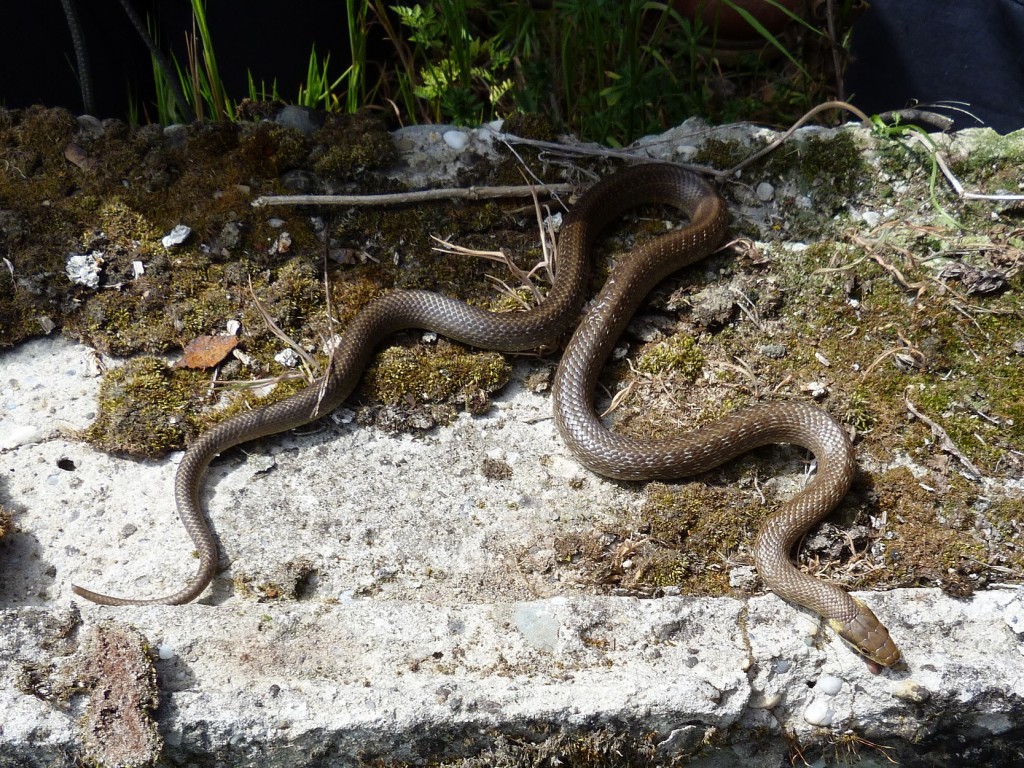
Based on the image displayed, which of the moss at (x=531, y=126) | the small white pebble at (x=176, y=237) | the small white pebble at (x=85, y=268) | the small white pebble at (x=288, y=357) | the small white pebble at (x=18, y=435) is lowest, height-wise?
the small white pebble at (x=18, y=435)

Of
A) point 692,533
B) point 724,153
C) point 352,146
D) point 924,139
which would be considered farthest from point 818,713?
point 352,146

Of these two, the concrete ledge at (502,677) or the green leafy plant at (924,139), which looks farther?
the green leafy plant at (924,139)

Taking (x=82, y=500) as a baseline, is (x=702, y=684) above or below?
below

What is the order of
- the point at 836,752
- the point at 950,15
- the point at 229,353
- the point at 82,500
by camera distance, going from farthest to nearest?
1. the point at 950,15
2. the point at 229,353
3. the point at 82,500
4. the point at 836,752

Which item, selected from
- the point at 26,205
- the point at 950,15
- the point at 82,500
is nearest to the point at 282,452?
the point at 82,500

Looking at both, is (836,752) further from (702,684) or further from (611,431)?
(611,431)

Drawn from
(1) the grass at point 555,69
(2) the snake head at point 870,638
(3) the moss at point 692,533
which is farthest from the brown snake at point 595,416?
(1) the grass at point 555,69

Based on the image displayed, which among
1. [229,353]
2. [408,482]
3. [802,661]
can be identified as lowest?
[802,661]

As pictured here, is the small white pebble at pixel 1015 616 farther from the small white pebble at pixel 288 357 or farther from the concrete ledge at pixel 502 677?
the small white pebble at pixel 288 357
